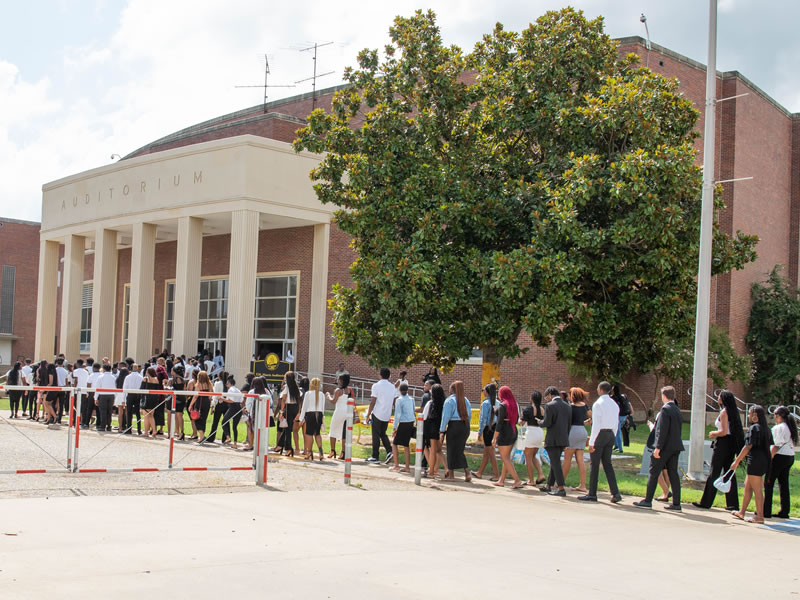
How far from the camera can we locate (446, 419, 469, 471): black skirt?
15.0 metres

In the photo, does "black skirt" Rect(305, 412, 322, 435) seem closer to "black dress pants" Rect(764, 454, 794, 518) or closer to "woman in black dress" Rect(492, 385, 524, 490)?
"woman in black dress" Rect(492, 385, 524, 490)

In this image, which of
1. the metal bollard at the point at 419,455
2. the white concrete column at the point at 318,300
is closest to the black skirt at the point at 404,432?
the metal bollard at the point at 419,455

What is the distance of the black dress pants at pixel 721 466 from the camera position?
42.3ft

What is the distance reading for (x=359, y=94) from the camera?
21438 millimetres

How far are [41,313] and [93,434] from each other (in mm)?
21326

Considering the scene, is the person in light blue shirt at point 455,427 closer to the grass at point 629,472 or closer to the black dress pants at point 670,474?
the grass at point 629,472

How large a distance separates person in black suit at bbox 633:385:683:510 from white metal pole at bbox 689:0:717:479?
3174 millimetres

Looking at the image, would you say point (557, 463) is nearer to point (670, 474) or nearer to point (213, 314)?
point (670, 474)

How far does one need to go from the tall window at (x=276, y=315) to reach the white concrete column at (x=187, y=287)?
4.64m

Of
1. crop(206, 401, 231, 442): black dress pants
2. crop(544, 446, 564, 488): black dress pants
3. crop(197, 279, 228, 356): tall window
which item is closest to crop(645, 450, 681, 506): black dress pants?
crop(544, 446, 564, 488): black dress pants

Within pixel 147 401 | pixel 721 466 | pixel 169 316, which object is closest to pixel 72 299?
pixel 169 316

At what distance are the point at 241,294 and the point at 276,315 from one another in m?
6.31

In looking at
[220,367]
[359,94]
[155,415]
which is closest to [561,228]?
[359,94]

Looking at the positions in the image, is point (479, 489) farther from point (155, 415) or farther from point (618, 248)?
point (155, 415)
